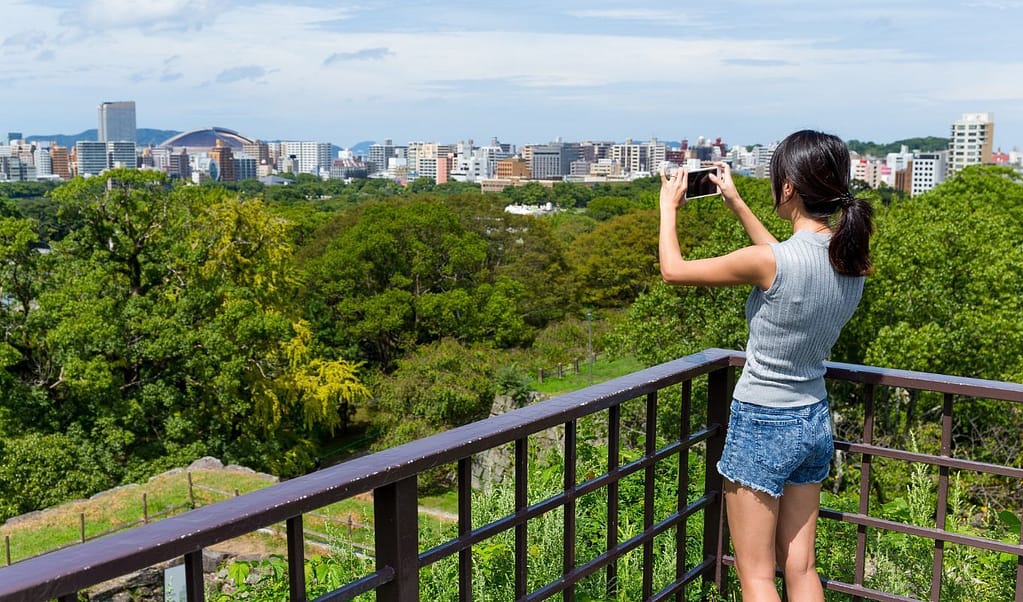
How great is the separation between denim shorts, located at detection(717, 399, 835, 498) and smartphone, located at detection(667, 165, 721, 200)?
1.90 feet

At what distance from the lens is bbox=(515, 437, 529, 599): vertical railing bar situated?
Answer: 2143 mm

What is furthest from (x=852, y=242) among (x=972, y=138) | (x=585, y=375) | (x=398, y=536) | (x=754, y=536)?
(x=972, y=138)

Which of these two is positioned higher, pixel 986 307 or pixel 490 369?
pixel 986 307

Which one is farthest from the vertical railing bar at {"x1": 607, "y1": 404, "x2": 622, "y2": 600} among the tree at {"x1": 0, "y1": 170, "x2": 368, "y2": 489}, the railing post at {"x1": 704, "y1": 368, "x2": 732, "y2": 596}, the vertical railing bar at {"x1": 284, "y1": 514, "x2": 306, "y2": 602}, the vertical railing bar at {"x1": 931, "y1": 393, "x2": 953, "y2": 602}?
the tree at {"x1": 0, "y1": 170, "x2": 368, "y2": 489}

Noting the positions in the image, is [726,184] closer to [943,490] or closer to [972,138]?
[943,490]

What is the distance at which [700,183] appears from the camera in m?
2.65

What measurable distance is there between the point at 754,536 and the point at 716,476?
68cm

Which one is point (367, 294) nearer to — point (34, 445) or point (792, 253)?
point (34, 445)

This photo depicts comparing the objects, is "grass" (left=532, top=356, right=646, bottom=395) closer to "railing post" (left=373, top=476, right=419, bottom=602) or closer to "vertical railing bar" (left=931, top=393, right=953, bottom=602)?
"vertical railing bar" (left=931, top=393, right=953, bottom=602)

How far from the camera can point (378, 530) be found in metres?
1.87

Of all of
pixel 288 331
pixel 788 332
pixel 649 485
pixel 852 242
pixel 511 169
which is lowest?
pixel 288 331

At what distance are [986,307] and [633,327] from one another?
243 inches

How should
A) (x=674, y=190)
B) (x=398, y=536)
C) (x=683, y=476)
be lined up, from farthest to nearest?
1. (x=683, y=476)
2. (x=674, y=190)
3. (x=398, y=536)

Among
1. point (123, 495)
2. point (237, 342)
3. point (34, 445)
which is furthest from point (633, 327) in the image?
point (34, 445)
